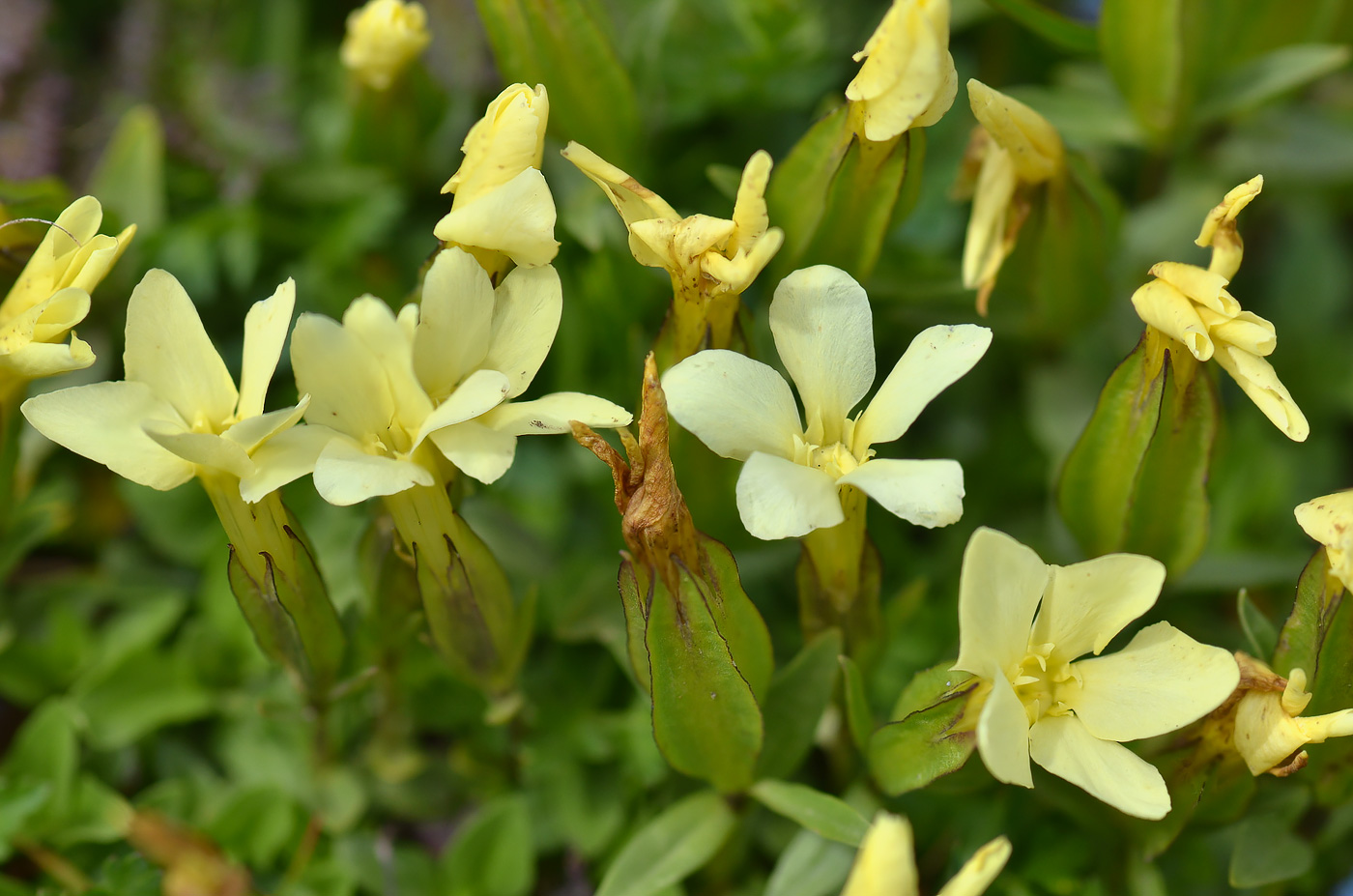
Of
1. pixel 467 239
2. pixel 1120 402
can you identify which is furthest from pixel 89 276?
pixel 1120 402

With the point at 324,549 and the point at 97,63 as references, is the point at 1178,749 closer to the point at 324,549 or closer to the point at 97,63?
the point at 324,549

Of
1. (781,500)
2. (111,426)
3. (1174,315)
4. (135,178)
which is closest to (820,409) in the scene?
(781,500)

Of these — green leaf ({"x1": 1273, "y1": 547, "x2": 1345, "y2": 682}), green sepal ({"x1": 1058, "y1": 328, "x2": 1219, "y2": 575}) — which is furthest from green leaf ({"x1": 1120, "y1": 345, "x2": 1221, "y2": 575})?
green leaf ({"x1": 1273, "y1": 547, "x2": 1345, "y2": 682})

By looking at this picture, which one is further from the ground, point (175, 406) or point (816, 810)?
point (175, 406)

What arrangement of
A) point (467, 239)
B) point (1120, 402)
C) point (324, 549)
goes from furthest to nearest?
point (324, 549) → point (1120, 402) → point (467, 239)

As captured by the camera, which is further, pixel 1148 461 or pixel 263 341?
pixel 1148 461

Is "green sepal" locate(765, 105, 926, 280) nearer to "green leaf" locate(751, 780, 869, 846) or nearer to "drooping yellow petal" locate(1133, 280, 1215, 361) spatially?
"drooping yellow petal" locate(1133, 280, 1215, 361)

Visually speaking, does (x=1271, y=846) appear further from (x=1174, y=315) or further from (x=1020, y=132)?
(x=1020, y=132)

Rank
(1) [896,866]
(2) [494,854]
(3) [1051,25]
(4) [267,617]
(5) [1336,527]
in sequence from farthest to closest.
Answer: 1. (3) [1051,25]
2. (2) [494,854]
3. (4) [267,617]
4. (5) [1336,527]
5. (1) [896,866]

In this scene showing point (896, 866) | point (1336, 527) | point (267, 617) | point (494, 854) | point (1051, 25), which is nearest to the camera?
point (896, 866)
